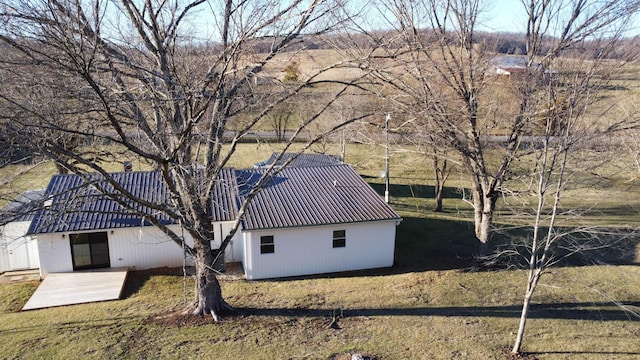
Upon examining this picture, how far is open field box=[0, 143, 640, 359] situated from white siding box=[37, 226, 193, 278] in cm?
53

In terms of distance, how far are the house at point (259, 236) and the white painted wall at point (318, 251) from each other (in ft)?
0.10

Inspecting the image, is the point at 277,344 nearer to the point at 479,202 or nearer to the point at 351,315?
the point at 351,315

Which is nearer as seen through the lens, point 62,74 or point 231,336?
point 62,74

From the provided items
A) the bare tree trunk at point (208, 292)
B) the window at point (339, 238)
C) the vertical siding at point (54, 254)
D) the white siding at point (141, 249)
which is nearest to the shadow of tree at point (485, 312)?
the bare tree trunk at point (208, 292)

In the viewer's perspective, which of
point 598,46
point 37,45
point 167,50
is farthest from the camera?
point 598,46

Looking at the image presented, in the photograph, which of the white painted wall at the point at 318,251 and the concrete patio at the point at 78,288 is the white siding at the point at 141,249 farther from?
the white painted wall at the point at 318,251

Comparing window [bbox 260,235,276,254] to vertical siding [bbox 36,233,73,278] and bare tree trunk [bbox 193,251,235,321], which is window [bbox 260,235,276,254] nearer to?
bare tree trunk [bbox 193,251,235,321]

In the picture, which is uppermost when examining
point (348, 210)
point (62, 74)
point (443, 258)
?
point (62, 74)

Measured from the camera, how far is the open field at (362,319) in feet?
30.6

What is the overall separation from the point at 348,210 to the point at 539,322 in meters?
6.30

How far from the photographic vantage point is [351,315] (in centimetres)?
1095

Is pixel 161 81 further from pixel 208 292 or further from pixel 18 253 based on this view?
pixel 18 253

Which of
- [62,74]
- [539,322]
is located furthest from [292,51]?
Result: [539,322]

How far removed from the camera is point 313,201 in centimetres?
1541
